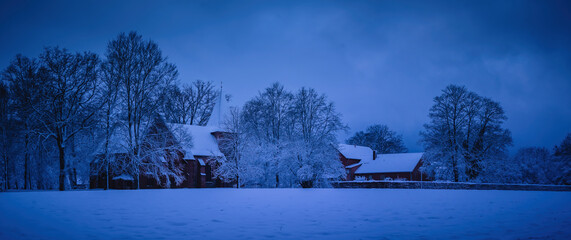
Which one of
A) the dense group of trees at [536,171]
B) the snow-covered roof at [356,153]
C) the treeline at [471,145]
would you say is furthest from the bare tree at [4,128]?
the snow-covered roof at [356,153]

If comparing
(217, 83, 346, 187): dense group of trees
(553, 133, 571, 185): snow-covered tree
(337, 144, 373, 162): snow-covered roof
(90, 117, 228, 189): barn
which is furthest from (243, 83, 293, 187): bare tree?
(553, 133, 571, 185): snow-covered tree

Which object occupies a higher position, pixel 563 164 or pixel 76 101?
pixel 76 101

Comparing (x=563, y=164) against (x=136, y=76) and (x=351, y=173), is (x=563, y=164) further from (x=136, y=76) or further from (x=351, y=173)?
(x=136, y=76)

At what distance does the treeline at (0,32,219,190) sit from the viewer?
3603 cm

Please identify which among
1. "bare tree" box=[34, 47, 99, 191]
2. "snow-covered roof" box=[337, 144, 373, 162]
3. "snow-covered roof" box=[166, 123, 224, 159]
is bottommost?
"snow-covered roof" box=[337, 144, 373, 162]

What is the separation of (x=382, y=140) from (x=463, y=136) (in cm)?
4298

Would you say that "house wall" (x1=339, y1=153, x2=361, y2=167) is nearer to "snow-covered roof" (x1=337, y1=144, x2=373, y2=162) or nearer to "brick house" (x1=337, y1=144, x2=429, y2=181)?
"brick house" (x1=337, y1=144, x2=429, y2=181)

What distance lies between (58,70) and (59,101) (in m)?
2.73

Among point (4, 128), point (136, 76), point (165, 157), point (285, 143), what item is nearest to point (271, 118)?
point (285, 143)

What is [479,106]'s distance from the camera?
49.5 meters

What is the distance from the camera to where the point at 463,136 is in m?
50.7

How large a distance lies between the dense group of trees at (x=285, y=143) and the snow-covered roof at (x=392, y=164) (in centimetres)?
2434

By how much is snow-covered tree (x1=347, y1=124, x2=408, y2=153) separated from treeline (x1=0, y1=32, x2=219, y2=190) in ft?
→ 200

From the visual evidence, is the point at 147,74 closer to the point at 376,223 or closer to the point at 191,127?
the point at 191,127
